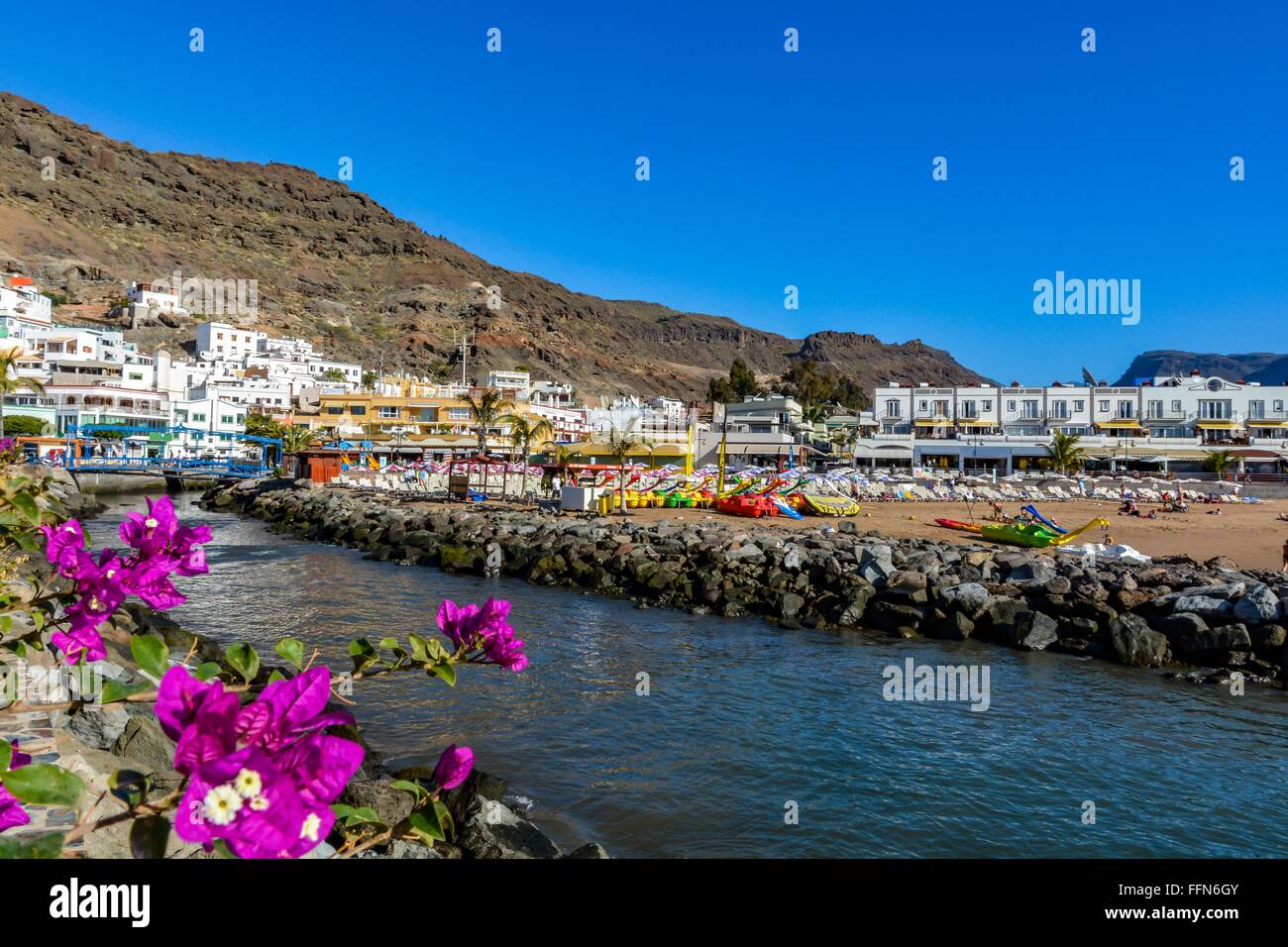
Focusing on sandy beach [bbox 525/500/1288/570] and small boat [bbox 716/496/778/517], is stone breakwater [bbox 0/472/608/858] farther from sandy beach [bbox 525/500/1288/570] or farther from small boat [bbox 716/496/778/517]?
small boat [bbox 716/496/778/517]

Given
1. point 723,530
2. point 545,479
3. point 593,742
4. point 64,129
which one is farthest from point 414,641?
point 64,129

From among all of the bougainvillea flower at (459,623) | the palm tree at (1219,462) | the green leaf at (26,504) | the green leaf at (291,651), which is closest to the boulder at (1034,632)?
the bougainvillea flower at (459,623)

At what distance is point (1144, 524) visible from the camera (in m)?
35.4

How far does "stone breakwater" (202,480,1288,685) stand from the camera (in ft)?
49.4

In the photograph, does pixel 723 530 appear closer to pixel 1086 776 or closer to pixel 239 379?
pixel 1086 776

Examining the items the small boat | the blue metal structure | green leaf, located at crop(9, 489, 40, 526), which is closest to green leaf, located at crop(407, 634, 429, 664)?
green leaf, located at crop(9, 489, 40, 526)

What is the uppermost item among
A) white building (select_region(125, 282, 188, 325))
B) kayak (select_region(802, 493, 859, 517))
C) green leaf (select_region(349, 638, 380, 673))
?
white building (select_region(125, 282, 188, 325))

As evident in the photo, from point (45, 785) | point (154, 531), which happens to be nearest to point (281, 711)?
point (45, 785)

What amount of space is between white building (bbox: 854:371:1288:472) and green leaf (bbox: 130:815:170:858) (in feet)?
239

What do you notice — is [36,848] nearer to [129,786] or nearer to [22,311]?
[129,786]

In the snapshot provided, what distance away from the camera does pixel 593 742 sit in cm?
1054

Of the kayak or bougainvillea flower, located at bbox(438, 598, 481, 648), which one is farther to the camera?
the kayak

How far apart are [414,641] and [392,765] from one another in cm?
751

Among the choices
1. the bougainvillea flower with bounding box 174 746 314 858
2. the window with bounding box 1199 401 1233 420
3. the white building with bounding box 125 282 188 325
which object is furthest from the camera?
the white building with bounding box 125 282 188 325
